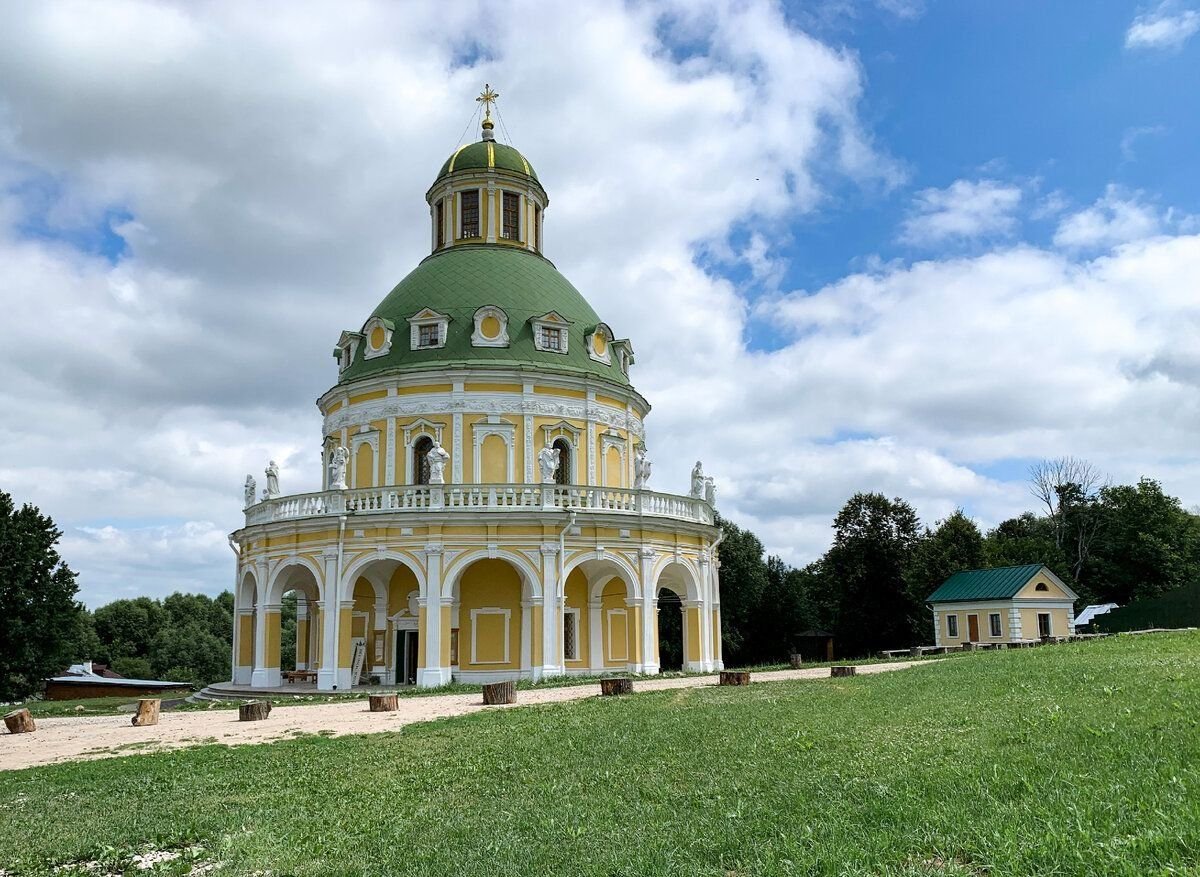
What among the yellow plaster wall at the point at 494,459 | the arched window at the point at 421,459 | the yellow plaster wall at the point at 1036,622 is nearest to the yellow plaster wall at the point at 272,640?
the arched window at the point at 421,459

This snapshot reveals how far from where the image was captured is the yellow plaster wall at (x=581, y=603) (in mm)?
33281

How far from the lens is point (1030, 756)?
30.9ft

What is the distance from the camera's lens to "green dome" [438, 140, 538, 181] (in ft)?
132

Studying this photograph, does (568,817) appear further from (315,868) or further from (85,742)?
(85,742)

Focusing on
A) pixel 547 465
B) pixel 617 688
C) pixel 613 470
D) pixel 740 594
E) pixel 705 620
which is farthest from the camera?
pixel 740 594

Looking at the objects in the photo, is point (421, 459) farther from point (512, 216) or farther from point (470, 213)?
point (512, 216)

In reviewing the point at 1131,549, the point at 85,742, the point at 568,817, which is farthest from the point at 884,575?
the point at 568,817

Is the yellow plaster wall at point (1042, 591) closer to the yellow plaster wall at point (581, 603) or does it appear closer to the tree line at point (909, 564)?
the tree line at point (909, 564)

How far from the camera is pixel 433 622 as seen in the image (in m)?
28.7

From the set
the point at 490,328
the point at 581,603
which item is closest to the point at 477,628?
the point at 581,603

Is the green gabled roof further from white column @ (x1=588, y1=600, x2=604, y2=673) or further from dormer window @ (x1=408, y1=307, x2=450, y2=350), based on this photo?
dormer window @ (x1=408, y1=307, x2=450, y2=350)

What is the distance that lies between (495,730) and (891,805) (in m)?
8.41

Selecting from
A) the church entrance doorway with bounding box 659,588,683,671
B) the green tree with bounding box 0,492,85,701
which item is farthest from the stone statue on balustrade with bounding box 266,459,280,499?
the church entrance doorway with bounding box 659,588,683,671

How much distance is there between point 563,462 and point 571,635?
6.01m
